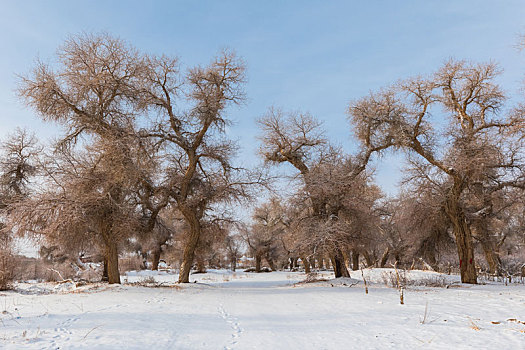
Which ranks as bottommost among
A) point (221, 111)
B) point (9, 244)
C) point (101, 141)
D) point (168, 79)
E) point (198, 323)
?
point (198, 323)

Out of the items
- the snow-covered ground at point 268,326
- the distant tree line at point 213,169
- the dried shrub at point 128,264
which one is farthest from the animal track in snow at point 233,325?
the dried shrub at point 128,264

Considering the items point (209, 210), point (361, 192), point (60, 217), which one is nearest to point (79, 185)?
point (60, 217)

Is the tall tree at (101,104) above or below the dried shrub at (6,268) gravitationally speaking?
above

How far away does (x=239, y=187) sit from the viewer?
1861 cm

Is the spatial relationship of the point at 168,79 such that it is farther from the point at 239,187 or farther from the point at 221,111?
the point at 239,187

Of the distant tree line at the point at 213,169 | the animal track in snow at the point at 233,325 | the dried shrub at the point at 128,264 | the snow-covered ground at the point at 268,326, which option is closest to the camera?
the snow-covered ground at the point at 268,326

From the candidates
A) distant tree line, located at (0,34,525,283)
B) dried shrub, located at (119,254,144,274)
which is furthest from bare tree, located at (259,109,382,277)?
dried shrub, located at (119,254,144,274)

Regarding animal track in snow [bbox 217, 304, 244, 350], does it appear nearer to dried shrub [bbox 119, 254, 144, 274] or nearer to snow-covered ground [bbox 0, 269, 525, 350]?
snow-covered ground [bbox 0, 269, 525, 350]

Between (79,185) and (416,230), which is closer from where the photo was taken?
(79,185)

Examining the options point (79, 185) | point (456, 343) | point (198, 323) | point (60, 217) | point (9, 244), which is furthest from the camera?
point (9, 244)

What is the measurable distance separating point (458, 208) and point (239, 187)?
11.6 meters

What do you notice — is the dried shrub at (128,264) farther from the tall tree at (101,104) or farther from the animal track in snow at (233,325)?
the animal track in snow at (233,325)

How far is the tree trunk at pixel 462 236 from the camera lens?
58.4 ft

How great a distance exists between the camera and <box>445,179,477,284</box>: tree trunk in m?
17.8
